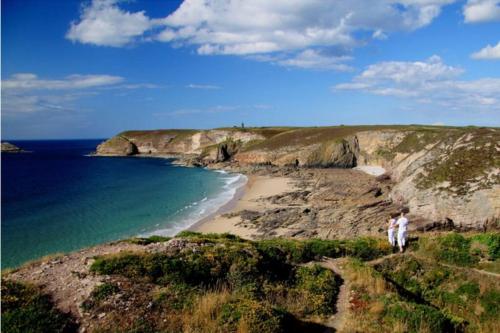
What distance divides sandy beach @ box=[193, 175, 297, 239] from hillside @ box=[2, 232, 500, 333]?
58.8 ft

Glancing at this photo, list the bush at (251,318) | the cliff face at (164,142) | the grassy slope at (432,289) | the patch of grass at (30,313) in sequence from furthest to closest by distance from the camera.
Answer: the cliff face at (164,142) → the grassy slope at (432,289) → the bush at (251,318) → the patch of grass at (30,313)

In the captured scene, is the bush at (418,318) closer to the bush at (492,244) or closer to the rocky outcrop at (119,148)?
the bush at (492,244)

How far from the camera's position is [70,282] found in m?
11.8

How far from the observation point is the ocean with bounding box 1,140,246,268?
34469mm

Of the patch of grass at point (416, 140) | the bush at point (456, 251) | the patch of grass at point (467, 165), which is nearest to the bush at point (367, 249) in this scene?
the bush at point (456, 251)

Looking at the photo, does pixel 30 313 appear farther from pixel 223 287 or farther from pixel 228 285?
pixel 228 285

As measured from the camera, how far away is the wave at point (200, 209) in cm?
→ 3709

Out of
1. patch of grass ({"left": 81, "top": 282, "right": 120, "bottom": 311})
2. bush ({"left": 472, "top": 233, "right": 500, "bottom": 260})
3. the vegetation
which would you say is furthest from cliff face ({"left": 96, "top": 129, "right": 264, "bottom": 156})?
patch of grass ({"left": 81, "top": 282, "right": 120, "bottom": 311})

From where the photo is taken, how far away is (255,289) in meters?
13.3

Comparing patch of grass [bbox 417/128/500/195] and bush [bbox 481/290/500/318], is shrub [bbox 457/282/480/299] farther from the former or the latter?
patch of grass [bbox 417/128/500/195]

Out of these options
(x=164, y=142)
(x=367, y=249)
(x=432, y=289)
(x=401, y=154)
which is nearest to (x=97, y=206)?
(x=367, y=249)

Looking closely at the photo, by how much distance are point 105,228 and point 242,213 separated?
14.5m

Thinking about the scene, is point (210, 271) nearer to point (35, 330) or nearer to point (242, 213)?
point (35, 330)

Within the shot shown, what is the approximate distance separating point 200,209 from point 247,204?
5980 mm
